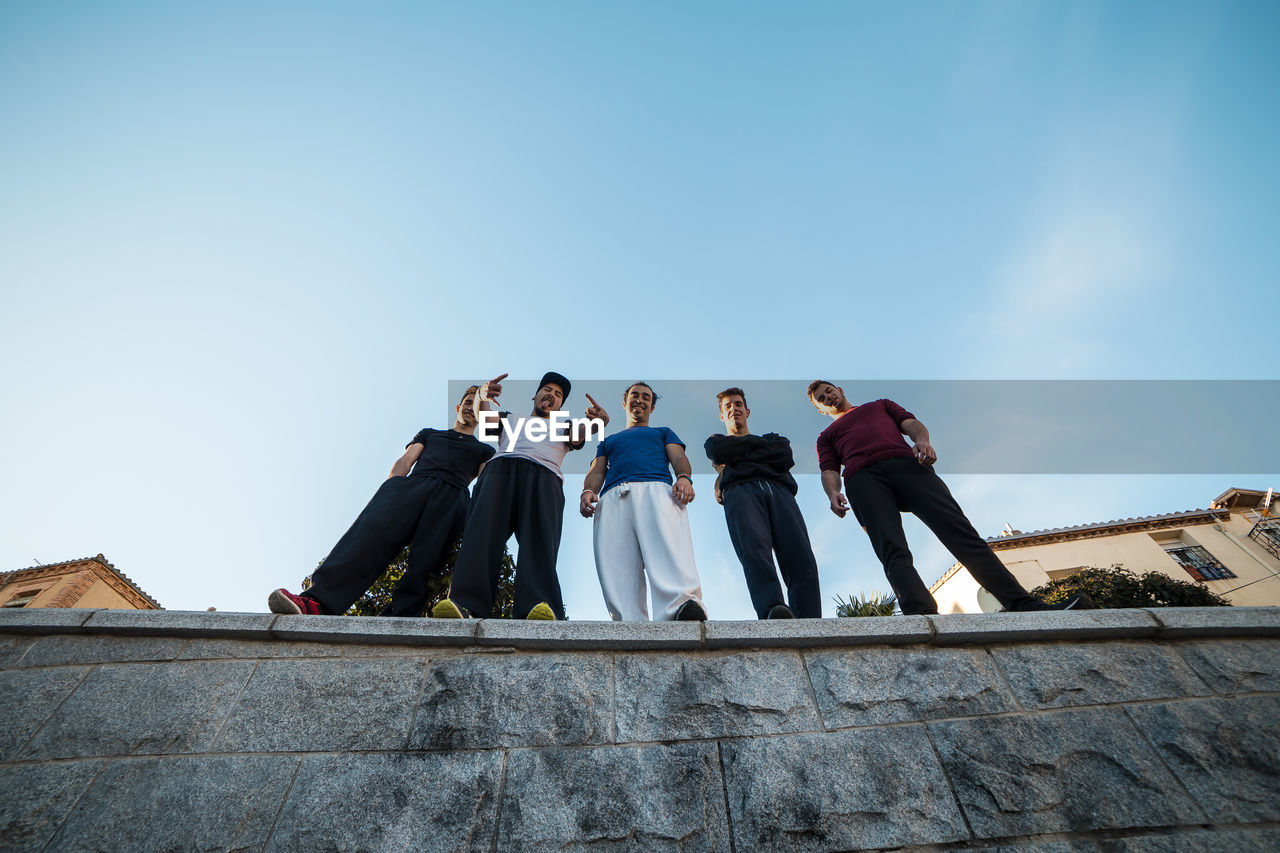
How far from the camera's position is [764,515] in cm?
396

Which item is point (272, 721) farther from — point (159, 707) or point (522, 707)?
point (522, 707)

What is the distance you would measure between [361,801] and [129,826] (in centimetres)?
82

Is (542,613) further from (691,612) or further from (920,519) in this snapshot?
(920,519)

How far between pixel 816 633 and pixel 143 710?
288 cm

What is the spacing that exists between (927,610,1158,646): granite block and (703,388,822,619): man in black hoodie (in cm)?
86

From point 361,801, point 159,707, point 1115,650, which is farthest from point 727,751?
point 159,707

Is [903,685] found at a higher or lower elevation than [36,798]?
higher

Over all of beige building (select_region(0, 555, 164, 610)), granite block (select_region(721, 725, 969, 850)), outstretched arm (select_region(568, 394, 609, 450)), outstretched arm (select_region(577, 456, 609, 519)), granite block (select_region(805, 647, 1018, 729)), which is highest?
beige building (select_region(0, 555, 164, 610))

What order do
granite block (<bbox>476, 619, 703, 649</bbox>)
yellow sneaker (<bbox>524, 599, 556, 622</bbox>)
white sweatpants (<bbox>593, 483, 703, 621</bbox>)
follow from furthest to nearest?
1. white sweatpants (<bbox>593, 483, 703, 621</bbox>)
2. yellow sneaker (<bbox>524, 599, 556, 622</bbox>)
3. granite block (<bbox>476, 619, 703, 649</bbox>)

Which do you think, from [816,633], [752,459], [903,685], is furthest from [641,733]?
[752,459]

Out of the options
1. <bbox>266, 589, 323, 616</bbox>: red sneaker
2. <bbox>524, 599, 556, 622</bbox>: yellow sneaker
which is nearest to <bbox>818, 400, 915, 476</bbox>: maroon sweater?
<bbox>524, 599, 556, 622</bbox>: yellow sneaker

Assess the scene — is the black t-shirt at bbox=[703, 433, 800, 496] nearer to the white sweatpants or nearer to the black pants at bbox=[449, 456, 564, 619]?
the white sweatpants

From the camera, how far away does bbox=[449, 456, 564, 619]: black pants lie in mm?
3367

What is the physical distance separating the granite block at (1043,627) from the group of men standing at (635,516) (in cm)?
42
